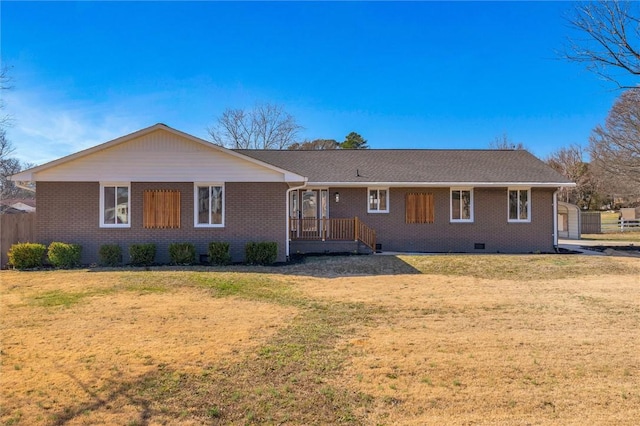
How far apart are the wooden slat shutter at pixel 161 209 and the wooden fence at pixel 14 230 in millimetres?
3573

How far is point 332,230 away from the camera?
Answer: 609 inches

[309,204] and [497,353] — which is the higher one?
[309,204]

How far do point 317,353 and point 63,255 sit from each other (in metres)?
10.7

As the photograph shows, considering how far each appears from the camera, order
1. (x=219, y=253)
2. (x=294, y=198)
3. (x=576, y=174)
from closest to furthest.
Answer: (x=219, y=253), (x=294, y=198), (x=576, y=174)

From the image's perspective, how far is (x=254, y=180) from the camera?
1292 cm

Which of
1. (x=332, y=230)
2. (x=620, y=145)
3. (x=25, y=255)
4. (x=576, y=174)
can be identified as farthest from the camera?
(x=576, y=174)

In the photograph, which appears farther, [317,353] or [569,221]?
[569,221]

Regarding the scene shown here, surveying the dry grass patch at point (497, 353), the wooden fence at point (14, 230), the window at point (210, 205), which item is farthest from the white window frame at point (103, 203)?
the dry grass patch at point (497, 353)

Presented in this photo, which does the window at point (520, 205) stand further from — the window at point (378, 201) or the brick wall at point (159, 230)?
the brick wall at point (159, 230)

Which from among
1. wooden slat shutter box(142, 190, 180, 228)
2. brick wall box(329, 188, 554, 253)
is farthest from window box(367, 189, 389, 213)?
wooden slat shutter box(142, 190, 180, 228)

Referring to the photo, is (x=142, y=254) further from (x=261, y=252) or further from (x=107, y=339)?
(x=107, y=339)

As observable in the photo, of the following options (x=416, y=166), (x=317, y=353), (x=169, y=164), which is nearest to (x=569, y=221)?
(x=416, y=166)

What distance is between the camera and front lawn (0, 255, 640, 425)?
3426 mm

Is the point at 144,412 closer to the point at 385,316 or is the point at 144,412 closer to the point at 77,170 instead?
the point at 385,316
